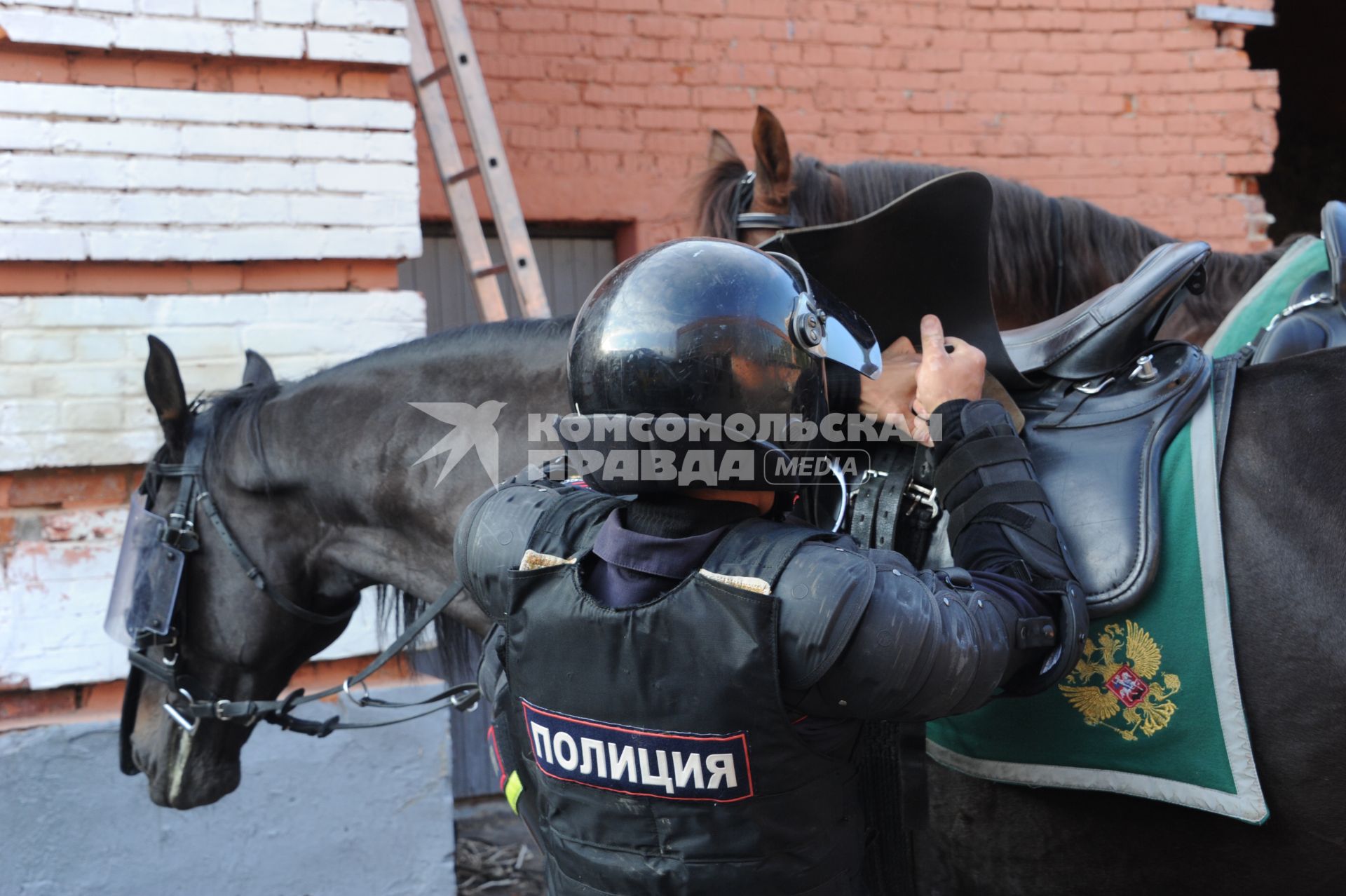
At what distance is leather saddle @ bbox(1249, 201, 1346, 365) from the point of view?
183 centimetres

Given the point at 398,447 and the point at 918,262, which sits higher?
the point at 918,262

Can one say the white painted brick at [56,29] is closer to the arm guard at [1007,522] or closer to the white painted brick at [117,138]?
the white painted brick at [117,138]

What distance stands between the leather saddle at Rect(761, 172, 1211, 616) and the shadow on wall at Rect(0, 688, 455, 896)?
2.52 m

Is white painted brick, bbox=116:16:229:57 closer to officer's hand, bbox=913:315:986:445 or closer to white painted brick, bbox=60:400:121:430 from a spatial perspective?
white painted brick, bbox=60:400:121:430

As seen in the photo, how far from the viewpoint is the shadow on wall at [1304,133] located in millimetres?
8172

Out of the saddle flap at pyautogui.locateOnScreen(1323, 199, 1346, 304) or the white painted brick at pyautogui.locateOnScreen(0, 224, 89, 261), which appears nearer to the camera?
the saddle flap at pyautogui.locateOnScreen(1323, 199, 1346, 304)

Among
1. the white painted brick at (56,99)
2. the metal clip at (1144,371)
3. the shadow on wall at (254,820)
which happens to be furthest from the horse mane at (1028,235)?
the shadow on wall at (254,820)

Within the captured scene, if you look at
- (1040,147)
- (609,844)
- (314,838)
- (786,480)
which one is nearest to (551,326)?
(786,480)

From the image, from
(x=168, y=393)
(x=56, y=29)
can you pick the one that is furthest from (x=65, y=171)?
(x=168, y=393)

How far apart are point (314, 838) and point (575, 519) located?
271cm

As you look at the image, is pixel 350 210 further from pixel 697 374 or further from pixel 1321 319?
pixel 1321 319

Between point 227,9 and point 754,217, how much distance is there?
1935 mm

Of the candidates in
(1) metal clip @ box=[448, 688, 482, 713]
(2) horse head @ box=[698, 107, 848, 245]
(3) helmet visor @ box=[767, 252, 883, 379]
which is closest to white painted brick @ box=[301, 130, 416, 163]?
(2) horse head @ box=[698, 107, 848, 245]

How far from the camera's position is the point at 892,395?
1612 millimetres
